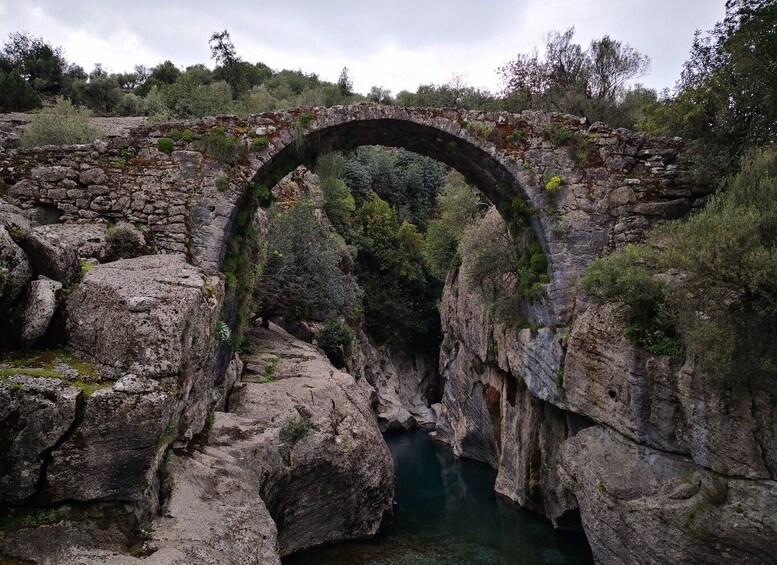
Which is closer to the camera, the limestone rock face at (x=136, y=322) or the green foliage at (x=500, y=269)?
the limestone rock face at (x=136, y=322)

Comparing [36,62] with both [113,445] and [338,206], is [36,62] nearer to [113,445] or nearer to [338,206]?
[338,206]

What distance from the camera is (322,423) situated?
11.2 meters

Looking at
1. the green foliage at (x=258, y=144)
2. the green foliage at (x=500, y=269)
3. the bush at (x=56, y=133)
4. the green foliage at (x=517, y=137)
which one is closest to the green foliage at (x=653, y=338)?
the green foliage at (x=500, y=269)

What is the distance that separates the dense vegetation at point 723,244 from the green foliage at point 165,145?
8581 millimetres

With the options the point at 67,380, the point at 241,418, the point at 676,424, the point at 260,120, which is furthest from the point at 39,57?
the point at 676,424

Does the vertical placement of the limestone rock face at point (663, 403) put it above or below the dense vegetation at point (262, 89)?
below

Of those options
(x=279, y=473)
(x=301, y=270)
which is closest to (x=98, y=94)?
(x=301, y=270)

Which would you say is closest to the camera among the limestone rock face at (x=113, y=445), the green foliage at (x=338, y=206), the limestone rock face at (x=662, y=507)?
the limestone rock face at (x=113, y=445)

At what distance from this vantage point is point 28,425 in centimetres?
499

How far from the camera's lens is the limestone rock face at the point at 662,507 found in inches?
269

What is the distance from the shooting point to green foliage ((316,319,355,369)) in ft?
60.0

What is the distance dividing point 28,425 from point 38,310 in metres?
1.50

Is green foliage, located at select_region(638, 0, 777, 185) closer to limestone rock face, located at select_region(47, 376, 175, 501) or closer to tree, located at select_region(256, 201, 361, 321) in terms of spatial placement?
limestone rock face, located at select_region(47, 376, 175, 501)

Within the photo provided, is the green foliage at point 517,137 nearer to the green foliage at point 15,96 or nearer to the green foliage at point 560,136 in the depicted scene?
the green foliage at point 560,136
